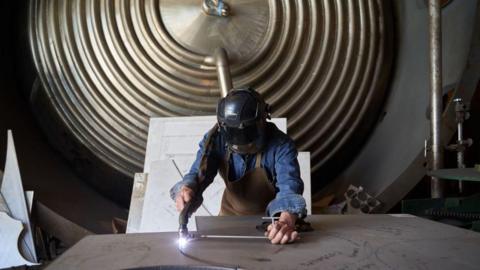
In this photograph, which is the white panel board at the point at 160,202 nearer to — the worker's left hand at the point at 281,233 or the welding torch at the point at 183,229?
the welding torch at the point at 183,229

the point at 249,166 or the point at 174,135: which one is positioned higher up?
the point at 174,135

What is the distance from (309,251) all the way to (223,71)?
119cm

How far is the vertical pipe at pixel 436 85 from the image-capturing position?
1812 mm

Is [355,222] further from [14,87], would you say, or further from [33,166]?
[14,87]

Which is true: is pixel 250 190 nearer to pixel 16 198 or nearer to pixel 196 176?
pixel 196 176

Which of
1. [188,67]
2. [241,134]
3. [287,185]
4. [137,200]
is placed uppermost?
[188,67]

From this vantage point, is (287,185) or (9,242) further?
(9,242)

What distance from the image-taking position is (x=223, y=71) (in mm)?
1964

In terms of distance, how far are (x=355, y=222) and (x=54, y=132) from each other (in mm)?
1510

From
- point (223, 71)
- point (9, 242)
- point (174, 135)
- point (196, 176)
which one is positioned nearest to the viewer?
point (196, 176)

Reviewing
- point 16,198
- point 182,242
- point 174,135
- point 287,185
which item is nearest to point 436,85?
point 287,185

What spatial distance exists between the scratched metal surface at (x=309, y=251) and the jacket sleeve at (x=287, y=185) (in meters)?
0.06

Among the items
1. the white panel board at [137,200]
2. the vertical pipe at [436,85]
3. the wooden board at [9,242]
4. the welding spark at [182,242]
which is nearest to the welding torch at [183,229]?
the welding spark at [182,242]

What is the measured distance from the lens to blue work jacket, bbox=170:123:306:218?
1138 mm
